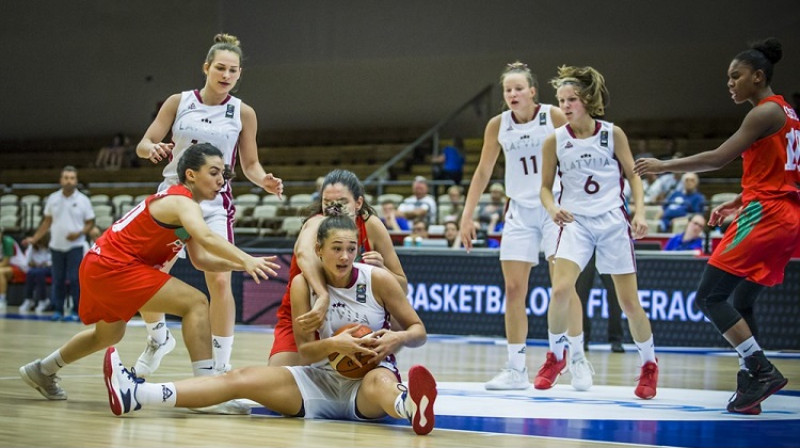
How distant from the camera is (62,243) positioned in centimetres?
1214

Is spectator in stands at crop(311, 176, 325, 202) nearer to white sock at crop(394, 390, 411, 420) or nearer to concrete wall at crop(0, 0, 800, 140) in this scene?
white sock at crop(394, 390, 411, 420)

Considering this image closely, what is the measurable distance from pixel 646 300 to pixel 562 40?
25.5 feet

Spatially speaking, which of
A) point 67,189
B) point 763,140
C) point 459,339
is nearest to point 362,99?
point 67,189

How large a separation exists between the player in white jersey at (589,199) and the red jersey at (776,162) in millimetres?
867

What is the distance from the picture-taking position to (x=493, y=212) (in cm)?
1229

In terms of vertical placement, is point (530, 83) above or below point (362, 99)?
below

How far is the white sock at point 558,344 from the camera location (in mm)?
6062

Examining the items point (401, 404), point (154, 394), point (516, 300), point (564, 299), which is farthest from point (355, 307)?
point (516, 300)

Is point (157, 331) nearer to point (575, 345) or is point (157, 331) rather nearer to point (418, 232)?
point (575, 345)

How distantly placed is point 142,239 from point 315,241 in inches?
31.2

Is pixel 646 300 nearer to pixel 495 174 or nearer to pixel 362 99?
pixel 495 174

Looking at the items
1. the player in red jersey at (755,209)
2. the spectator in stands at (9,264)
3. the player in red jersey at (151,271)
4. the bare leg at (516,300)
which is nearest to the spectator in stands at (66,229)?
the spectator in stands at (9,264)

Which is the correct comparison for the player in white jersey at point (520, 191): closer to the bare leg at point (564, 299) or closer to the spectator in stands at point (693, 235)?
the bare leg at point (564, 299)

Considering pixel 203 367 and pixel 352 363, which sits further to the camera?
pixel 203 367
